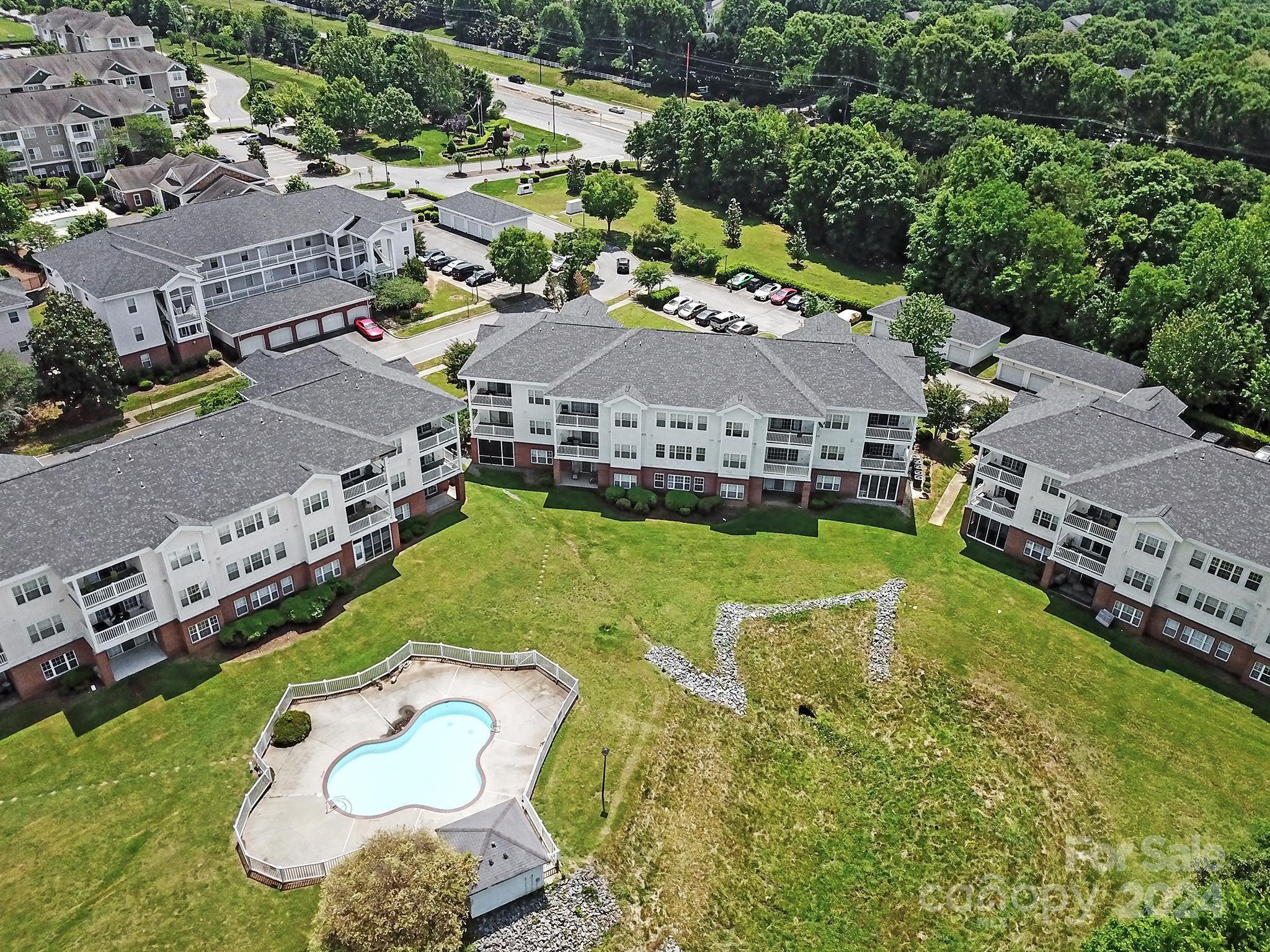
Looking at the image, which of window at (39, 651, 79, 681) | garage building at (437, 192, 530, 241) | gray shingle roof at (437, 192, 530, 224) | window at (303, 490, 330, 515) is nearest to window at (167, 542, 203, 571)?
window at (303, 490, 330, 515)

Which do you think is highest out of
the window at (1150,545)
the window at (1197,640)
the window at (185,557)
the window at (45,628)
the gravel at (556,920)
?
the window at (185,557)

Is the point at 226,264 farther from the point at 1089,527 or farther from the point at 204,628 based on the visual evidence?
the point at 1089,527

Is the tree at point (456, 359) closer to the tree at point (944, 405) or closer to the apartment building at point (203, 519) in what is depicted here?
the apartment building at point (203, 519)

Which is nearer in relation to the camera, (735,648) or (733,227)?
(735,648)

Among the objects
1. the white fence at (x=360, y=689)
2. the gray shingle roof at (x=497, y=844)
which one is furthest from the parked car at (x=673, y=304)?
the gray shingle roof at (x=497, y=844)

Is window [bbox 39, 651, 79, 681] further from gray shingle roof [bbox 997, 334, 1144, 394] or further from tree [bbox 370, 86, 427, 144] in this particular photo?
tree [bbox 370, 86, 427, 144]

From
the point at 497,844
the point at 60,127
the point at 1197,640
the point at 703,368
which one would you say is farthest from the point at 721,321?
the point at 60,127
